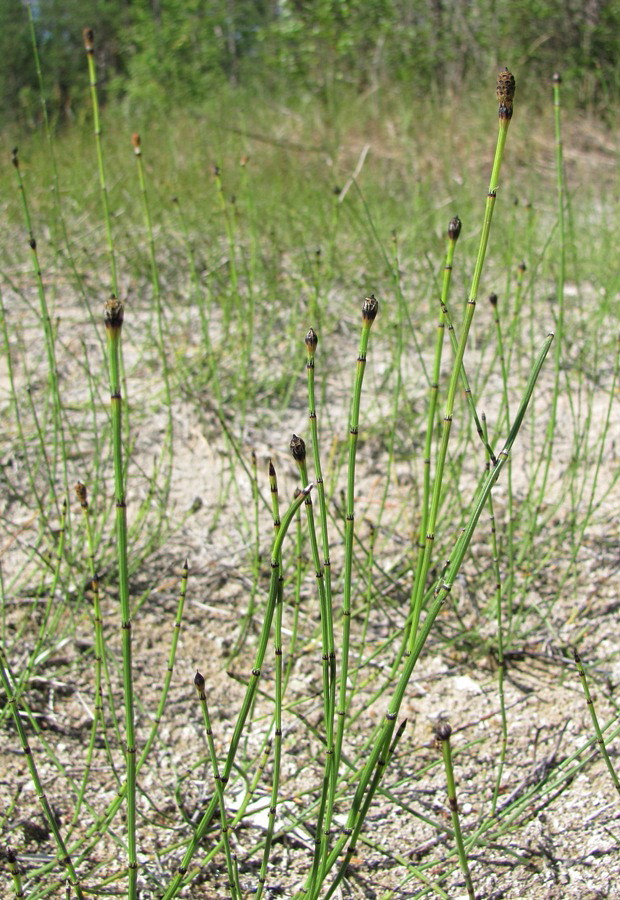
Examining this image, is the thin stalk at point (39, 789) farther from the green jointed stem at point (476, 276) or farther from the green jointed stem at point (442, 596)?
the green jointed stem at point (476, 276)

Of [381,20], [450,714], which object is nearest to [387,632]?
[450,714]

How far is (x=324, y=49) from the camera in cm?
775

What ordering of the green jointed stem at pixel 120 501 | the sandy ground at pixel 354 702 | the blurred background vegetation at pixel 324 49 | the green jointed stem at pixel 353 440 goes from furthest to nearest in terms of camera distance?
the blurred background vegetation at pixel 324 49, the sandy ground at pixel 354 702, the green jointed stem at pixel 353 440, the green jointed stem at pixel 120 501

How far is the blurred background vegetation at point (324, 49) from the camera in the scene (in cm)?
634

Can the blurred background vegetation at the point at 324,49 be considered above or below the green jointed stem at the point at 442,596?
above

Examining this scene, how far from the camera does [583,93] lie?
575 centimetres

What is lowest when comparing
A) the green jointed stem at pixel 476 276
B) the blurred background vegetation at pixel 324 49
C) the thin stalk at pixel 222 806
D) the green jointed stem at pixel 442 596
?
the thin stalk at pixel 222 806

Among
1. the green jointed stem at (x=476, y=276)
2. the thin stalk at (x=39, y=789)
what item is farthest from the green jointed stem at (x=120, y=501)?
the green jointed stem at (x=476, y=276)

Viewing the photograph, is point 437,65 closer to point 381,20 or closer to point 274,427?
point 381,20

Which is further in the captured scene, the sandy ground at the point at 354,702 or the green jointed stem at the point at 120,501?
the sandy ground at the point at 354,702

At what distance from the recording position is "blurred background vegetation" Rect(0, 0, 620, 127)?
20.8 ft

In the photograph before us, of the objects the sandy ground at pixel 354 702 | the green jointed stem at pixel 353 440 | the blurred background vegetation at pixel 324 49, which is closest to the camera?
the green jointed stem at pixel 353 440

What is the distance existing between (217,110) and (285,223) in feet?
9.36

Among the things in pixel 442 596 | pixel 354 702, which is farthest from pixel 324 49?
pixel 442 596
